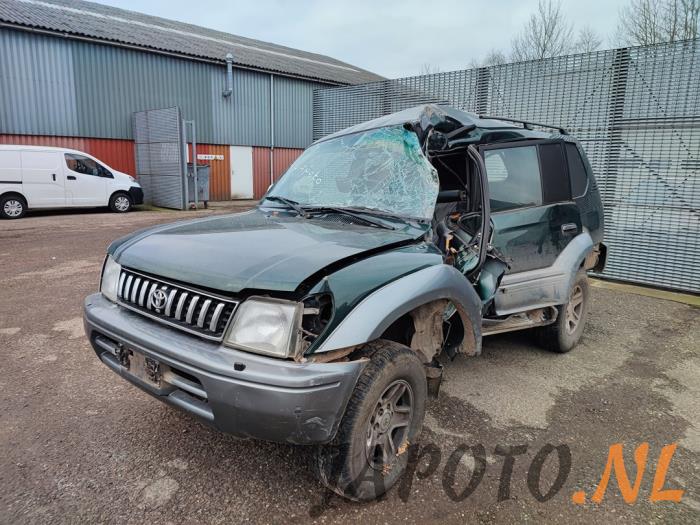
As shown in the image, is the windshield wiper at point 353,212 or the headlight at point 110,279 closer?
the headlight at point 110,279

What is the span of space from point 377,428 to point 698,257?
6453 mm

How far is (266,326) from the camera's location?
81.4 inches

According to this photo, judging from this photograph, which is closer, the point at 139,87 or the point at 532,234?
the point at 532,234

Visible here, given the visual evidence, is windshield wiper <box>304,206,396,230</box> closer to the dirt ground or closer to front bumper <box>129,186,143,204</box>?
the dirt ground

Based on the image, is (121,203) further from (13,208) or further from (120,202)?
(13,208)

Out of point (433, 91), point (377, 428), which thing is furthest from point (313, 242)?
point (433, 91)

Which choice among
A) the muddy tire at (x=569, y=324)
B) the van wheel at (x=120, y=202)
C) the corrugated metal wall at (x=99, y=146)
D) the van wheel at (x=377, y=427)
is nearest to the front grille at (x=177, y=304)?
the van wheel at (x=377, y=427)

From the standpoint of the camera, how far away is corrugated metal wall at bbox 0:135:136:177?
15.5 meters

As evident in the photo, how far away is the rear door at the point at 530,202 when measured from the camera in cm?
364

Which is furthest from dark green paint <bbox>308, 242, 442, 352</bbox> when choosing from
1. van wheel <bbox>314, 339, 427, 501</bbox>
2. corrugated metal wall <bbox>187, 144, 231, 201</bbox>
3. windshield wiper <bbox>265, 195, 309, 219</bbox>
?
corrugated metal wall <bbox>187, 144, 231, 201</bbox>

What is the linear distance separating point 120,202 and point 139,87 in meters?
5.08

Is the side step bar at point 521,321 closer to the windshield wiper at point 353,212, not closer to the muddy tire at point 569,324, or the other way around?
the muddy tire at point 569,324

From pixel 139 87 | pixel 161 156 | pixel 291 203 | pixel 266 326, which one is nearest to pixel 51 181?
pixel 161 156

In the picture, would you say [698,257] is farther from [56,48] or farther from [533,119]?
[56,48]
